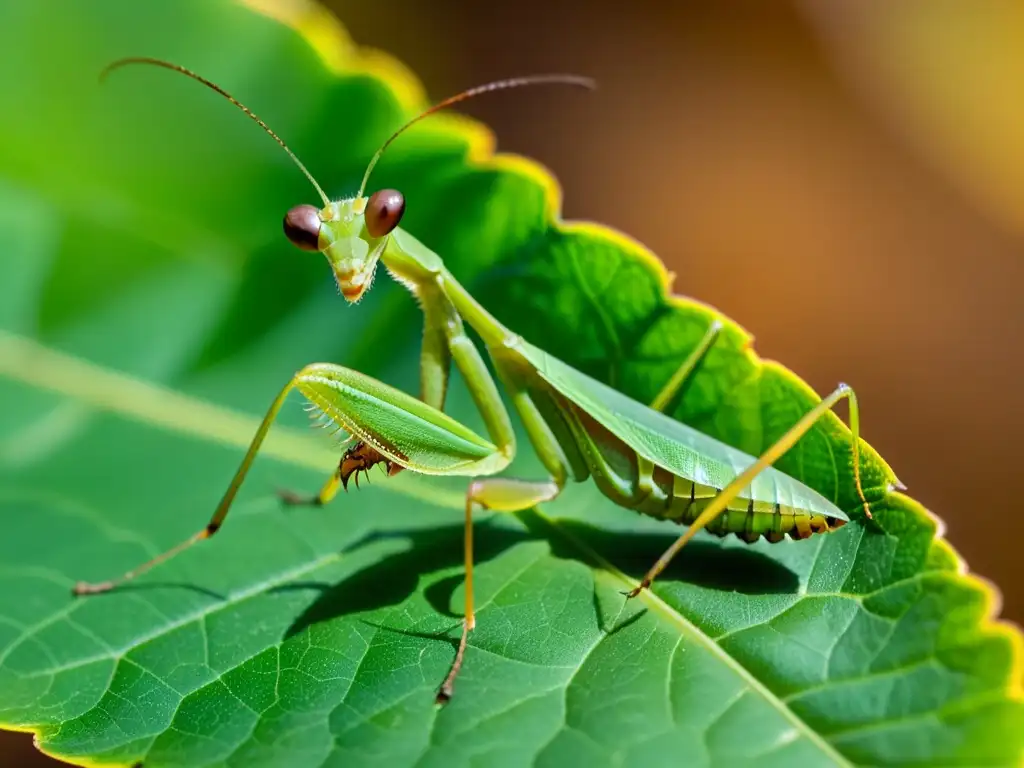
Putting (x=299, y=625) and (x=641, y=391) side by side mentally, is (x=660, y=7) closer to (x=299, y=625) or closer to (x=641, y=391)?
(x=641, y=391)

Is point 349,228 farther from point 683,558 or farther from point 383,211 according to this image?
point 683,558

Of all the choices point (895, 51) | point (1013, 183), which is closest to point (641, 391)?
point (1013, 183)

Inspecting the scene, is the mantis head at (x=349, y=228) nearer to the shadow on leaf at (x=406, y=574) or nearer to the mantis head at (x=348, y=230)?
the mantis head at (x=348, y=230)

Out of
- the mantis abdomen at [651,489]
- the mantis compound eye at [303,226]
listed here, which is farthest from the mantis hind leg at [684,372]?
the mantis compound eye at [303,226]

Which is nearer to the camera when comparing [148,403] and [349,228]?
[349,228]

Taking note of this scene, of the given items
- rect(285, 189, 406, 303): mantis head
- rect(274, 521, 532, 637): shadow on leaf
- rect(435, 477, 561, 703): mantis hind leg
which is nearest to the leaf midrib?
rect(274, 521, 532, 637): shadow on leaf

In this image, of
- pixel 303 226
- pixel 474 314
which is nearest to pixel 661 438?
pixel 474 314
